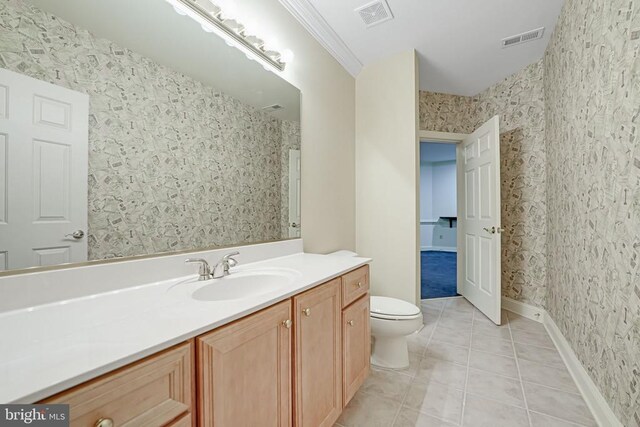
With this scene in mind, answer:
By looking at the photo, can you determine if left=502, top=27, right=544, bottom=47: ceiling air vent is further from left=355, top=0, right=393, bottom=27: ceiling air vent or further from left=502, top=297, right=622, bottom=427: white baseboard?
left=502, top=297, right=622, bottom=427: white baseboard

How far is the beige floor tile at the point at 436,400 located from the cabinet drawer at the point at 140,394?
1.37 meters

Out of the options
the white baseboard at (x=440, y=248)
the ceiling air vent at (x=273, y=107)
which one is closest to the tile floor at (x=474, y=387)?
the ceiling air vent at (x=273, y=107)

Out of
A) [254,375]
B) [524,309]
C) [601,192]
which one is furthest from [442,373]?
[524,309]

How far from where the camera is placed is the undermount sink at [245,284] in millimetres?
1077

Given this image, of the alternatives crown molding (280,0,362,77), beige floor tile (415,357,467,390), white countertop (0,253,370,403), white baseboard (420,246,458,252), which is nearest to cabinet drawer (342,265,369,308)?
white countertop (0,253,370,403)

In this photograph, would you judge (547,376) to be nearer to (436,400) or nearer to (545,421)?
(545,421)

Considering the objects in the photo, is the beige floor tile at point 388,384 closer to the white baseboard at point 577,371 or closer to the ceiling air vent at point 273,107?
the white baseboard at point 577,371

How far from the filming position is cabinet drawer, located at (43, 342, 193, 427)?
1.50 feet

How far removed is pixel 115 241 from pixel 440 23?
8.48 ft

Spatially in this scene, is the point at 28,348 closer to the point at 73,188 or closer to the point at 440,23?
the point at 73,188

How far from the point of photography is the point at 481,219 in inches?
112

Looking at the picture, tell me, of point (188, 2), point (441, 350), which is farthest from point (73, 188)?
point (441, 350)

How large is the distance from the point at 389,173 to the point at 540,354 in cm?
183

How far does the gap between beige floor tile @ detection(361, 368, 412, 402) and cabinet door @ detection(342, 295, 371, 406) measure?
17 centimetres
